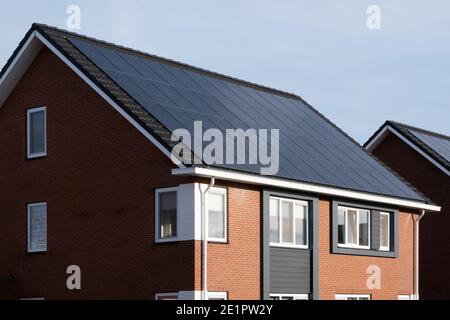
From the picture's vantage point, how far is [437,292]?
42.3m

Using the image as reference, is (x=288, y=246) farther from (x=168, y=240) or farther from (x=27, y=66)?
(x=27, y=66)

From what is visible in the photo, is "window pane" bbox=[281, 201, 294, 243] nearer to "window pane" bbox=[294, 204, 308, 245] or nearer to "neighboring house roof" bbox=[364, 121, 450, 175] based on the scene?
"window pane" bbox=[294, 204, 308, 245]

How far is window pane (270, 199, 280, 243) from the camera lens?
29.6 metres

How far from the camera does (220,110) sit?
31.9m

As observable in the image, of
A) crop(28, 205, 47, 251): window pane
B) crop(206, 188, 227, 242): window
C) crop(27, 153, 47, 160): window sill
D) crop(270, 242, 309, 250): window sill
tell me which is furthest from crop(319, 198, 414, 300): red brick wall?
crop(27, 153, 47, 160): window sill

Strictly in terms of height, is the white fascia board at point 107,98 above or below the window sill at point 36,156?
above

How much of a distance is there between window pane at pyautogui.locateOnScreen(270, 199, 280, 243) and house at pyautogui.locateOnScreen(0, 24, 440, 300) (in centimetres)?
5

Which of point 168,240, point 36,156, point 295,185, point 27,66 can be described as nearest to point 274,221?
point 295,185

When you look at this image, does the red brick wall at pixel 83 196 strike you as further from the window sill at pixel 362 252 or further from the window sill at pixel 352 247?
the window sill at pixel 352 247

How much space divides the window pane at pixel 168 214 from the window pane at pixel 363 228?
29.9ft

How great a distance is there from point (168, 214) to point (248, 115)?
7.07 metres

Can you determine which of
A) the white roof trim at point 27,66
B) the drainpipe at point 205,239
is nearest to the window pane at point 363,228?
the drainpipe at point 205,239

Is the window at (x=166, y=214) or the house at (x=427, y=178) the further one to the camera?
the house at (x=427, y=178)

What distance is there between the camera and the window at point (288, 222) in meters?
29.7
